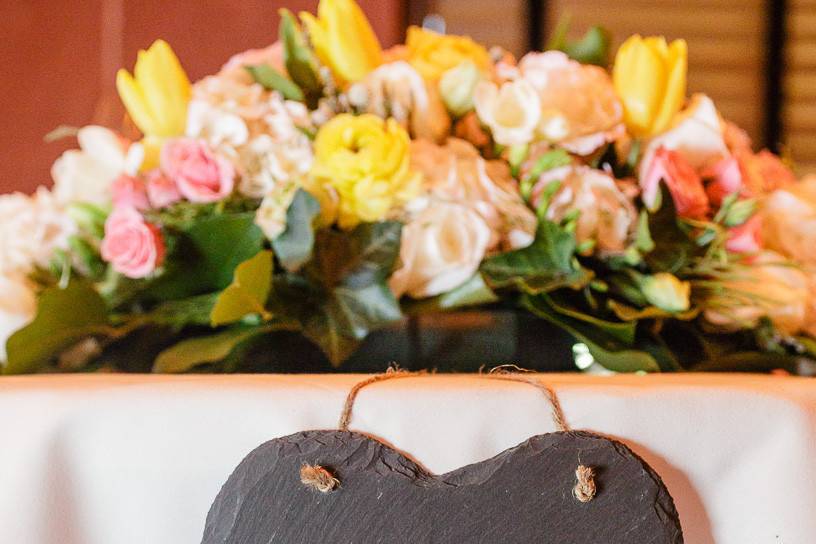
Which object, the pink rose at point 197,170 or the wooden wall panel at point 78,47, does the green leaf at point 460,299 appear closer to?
the pink rose at point 197,170

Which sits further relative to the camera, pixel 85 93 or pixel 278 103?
pixel 85 93

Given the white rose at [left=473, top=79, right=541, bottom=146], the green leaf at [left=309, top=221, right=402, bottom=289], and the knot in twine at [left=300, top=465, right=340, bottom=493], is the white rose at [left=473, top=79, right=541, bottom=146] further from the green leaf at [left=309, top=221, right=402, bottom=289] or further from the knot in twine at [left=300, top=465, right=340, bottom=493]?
the knot in twine at [left=300, top=465, right=340, bottom=493]

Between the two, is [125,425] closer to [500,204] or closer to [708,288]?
[500,204]

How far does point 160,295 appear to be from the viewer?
69 cm

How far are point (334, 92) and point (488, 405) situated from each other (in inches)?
15.0

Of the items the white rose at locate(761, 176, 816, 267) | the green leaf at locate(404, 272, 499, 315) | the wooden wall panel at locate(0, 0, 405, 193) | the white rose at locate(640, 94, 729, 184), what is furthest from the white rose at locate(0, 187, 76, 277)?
the wooden wall panel at locate(0, 0, 405, 193)

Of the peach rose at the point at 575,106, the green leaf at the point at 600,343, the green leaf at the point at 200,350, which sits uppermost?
the peach rose at the point at 575,106

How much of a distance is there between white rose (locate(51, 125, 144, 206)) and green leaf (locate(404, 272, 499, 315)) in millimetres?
278

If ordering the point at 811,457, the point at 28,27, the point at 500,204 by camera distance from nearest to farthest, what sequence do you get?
the point at 811,457, the point at 500,204, the point at 28,27

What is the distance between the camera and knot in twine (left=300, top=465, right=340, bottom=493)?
423 mm

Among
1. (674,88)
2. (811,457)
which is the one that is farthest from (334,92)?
(811,457)

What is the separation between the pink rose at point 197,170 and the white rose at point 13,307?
16cm

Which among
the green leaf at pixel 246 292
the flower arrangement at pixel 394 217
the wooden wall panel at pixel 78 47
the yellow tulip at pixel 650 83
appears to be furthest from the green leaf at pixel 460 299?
the wooden wall panel at pixel 78 47

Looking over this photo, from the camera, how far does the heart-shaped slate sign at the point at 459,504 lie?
1.39 feet
